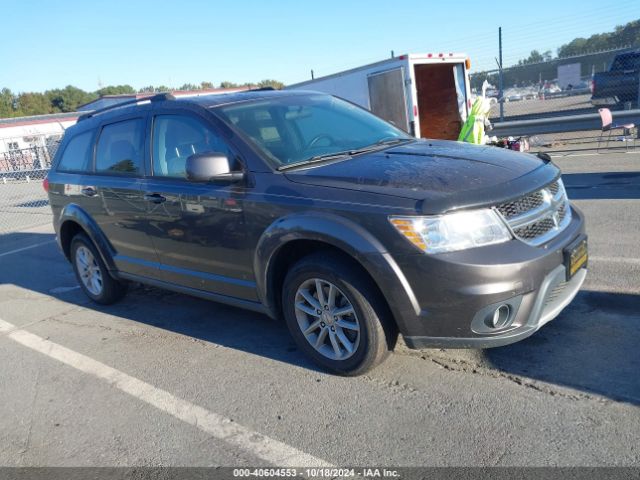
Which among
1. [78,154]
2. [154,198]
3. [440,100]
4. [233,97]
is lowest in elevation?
[154,198]

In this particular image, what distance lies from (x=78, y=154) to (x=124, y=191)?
1206 millimetres

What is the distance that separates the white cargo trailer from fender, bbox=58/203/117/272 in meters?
6.87

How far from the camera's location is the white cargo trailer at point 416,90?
35.6ft

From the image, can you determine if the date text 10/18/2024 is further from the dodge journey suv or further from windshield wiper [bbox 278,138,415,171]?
windshield wiper [bbox 278,138,415,171]

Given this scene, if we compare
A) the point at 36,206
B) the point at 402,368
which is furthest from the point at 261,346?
the point at 36,206

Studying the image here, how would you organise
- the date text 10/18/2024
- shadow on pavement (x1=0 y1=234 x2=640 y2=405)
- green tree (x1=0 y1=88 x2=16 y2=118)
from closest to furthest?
the date text 10/18/2024, shadow on pavement (x1=0 y1=234 x2=640 y2=405), green tree (x1=0 y1=88 x2=16 y2=118)

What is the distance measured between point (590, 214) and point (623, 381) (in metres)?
4.02

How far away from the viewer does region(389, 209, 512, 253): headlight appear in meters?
2.86

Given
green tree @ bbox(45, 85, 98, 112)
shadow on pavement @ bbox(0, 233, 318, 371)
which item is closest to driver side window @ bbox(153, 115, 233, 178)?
shadow on pavement @ bbox(0, 233, 318, 371)

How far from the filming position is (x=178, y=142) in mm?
4215

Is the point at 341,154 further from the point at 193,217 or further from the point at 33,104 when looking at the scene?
the point at 33,104

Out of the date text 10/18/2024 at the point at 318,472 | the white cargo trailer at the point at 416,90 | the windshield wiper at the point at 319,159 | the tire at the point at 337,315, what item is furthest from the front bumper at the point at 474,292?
the white cargo trailer at the point at 416,90

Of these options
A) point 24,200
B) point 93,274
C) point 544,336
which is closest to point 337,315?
point 544,336

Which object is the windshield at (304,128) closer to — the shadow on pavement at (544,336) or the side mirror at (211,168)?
the side mirror at (211,168)
